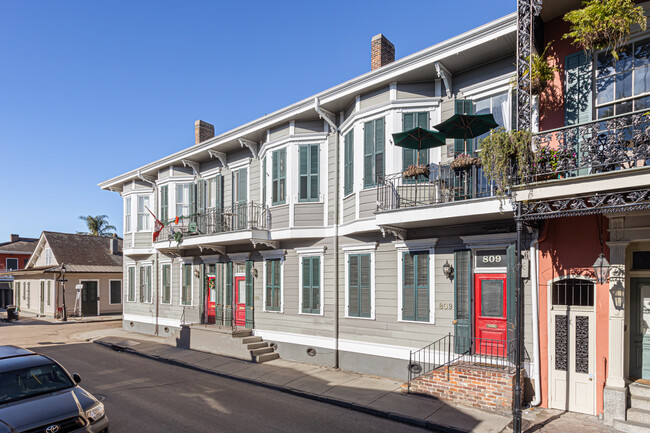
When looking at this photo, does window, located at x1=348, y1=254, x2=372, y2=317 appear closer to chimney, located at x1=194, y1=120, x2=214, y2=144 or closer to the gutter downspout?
the gutter downspout

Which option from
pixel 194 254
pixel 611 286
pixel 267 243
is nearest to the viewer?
pixel 611 286

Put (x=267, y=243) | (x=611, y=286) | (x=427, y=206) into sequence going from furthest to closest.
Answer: (x=267, y=243) < (x=427, y=206) < (x=611, y=286)

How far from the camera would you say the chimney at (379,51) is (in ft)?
46.6

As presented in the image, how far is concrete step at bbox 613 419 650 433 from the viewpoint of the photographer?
26.2 ft

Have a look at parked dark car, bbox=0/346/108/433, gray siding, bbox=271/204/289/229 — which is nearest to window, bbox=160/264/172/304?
gray siding, bbox=271/204/289/229

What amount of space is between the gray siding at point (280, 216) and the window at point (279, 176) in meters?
0.23

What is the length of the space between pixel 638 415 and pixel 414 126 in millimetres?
8308

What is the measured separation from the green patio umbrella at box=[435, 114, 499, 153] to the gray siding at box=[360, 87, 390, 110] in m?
3.03

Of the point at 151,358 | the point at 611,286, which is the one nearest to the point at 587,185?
the point at 611,286

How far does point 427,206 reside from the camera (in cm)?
1065

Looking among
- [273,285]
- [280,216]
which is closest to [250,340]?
[273,285]

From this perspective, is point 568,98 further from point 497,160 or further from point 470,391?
point 470,391

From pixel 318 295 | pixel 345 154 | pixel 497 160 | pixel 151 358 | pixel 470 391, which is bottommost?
pixel 151 358

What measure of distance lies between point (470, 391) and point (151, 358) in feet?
41.0
